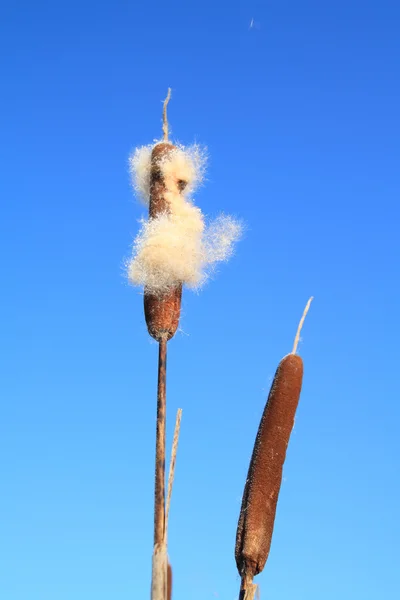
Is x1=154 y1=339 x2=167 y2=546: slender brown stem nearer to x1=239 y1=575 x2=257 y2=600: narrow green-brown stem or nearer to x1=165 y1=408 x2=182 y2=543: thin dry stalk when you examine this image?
x1=165 y1=408 x2=182 y2=543: thin dry stalk

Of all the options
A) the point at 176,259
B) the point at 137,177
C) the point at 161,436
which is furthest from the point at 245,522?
the point at 137,177

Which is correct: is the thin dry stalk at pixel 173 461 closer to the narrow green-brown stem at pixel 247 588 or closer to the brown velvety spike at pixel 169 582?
the brown velvety spike at pixel 169 582

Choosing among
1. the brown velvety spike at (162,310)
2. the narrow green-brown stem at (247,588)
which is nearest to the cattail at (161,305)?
the brown velvety spike at (162,310)

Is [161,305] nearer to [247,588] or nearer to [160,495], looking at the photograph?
[160,495]

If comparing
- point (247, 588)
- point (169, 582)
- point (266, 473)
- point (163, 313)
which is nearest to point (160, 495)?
point (169, 582)

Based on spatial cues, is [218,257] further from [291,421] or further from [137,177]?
[291,421]

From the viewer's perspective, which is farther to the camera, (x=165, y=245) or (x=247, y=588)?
(x=165, y=245)

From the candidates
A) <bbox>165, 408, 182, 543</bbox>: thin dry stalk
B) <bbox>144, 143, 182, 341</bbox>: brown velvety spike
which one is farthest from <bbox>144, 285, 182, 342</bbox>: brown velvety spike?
<bbox>165, 408, 182, 543</bbox>: thin dry stalk
